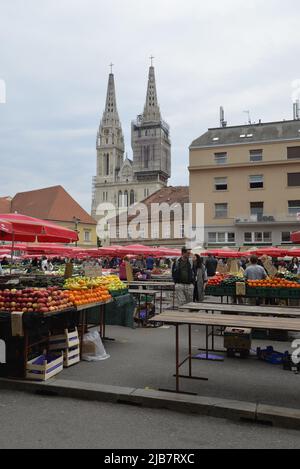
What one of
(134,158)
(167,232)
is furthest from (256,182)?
(134,158)

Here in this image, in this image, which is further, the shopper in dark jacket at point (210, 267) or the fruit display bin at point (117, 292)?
the shopper in dark jacket at point (210, 267)

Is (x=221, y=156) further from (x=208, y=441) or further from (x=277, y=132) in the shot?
(x=208, y=441)

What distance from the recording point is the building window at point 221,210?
4706 centimetres

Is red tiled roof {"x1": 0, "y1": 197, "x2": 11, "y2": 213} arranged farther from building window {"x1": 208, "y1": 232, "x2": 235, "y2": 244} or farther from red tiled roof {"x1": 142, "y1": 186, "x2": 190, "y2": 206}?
building window {"x1": 208, "y1": 232, "x2": 235, "y2": 244}

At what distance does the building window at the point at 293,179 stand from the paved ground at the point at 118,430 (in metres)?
43.2

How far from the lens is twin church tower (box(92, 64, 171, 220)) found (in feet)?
406

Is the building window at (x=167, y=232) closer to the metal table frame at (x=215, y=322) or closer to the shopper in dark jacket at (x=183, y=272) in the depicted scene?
the shopper in dark jacket at (x=183, y=272)

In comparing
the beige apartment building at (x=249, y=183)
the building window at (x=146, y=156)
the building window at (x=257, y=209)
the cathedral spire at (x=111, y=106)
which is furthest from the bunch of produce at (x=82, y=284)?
the cathedral spire at (x=111, y=106)

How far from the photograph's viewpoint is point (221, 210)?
155 feet

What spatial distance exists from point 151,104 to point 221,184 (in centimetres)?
10406

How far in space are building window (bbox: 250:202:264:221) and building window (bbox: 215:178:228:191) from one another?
3.37m

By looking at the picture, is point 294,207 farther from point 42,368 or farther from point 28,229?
point 42,368

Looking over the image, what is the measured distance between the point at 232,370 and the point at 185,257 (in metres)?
5.46

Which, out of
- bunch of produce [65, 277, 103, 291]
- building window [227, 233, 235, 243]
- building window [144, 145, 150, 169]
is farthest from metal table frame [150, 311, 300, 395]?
building window [144, 145, 150, 169]
